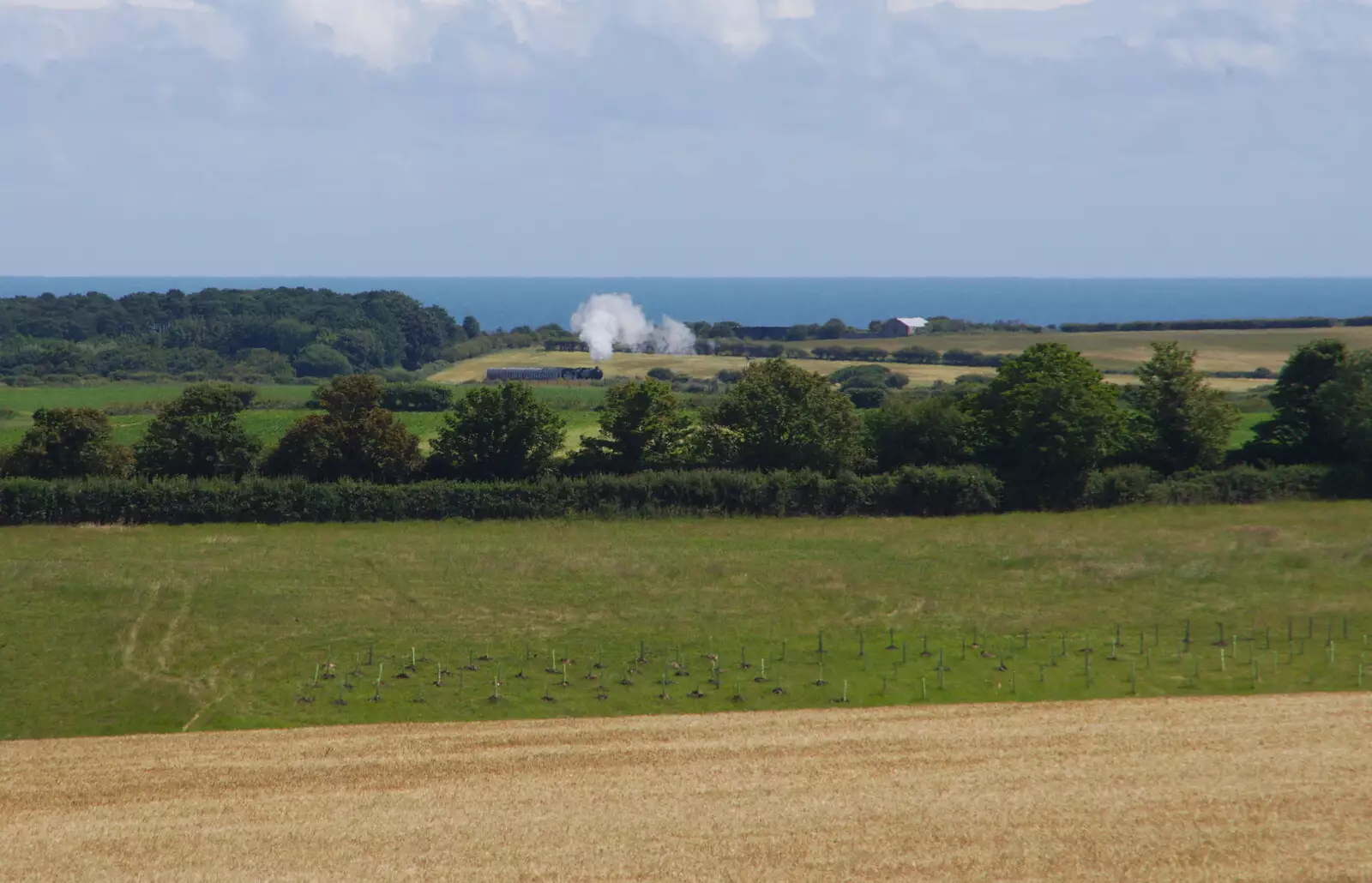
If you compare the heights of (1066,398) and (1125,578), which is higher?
(1066,398)

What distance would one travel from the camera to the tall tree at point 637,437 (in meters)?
61.2

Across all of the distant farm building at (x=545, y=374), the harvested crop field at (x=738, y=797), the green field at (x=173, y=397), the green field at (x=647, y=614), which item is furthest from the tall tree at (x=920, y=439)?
the distant farm building at (x=545, y=374)

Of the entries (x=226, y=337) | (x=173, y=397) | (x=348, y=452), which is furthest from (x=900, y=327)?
(x=348, y=452)

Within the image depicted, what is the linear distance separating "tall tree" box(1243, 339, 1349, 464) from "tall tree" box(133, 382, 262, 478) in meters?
45.0

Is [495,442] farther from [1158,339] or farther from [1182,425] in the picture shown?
[1158,339]

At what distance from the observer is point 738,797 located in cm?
2777

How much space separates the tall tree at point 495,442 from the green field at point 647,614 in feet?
17.6

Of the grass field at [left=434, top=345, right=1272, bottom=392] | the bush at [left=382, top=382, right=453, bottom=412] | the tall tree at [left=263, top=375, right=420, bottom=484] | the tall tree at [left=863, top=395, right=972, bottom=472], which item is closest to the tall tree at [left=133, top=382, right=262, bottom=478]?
the tall tree at [left=263, top=375, right=420, bottom=484]

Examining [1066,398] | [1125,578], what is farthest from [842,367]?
[1125,578]

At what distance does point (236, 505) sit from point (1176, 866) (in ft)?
135

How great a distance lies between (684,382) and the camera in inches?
4582

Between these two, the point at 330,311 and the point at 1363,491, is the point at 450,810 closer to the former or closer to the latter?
the point at 1363,491

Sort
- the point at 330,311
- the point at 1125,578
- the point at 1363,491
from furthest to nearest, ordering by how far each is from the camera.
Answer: the point at 330,311 < the point at 1363,491 < the point at 1125,578

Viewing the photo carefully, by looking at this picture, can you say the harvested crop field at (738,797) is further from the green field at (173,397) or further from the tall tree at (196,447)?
the green field at (173,397)
